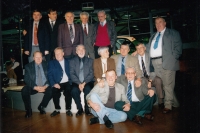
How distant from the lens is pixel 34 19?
155 inches

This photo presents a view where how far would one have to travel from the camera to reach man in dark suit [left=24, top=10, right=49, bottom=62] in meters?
3.86

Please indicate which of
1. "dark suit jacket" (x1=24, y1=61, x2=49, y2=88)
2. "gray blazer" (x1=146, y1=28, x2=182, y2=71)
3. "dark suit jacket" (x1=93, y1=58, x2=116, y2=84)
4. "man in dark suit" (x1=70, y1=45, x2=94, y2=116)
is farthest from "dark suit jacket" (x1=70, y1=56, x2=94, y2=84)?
"gray blazer" (x1=146, y1=28, x2=182, y2=71)

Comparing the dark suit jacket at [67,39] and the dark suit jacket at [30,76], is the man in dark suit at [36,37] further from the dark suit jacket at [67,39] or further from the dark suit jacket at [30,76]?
the dark suit jacket at [30,76]

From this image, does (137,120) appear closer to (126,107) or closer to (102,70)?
(126,107)

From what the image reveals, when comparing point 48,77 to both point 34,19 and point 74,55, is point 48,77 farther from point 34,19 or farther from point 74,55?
point 34,19

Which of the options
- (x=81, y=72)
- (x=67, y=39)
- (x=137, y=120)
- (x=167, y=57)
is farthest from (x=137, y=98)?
(x=67, y=39)

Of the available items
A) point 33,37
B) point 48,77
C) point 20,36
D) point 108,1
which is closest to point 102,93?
point 48,77

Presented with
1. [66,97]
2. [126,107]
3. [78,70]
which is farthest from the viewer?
[78,70]

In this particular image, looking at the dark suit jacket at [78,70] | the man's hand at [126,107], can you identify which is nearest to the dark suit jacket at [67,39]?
the dark suit jacket at [78,70]

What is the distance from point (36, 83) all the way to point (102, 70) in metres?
1.48

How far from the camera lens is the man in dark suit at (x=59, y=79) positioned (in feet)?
11.3

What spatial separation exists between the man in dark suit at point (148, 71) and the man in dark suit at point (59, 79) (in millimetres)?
1594

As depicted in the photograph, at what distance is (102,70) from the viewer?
3.48 metres

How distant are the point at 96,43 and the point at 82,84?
4.10ft
